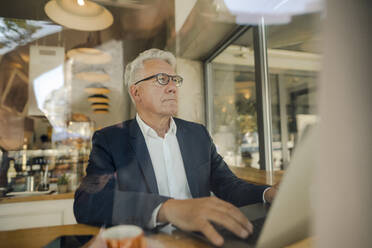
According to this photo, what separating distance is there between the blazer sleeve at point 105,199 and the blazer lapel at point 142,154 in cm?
4

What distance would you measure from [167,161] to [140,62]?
11.1 inches

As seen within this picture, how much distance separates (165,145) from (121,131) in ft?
0.41

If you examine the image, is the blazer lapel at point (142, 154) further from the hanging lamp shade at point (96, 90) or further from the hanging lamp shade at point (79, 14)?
the hanging lamp shade at point (79, 14)

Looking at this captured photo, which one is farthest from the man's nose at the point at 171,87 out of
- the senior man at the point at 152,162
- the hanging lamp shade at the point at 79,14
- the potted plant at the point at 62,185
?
the potted plant at the point at 62,185

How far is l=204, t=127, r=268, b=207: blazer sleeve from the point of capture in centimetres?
59

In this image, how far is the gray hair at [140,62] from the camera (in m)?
0.58

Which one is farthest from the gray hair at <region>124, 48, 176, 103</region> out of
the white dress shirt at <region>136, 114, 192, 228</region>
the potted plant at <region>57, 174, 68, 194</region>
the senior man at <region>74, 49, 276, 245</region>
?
the potted plant at <region>57, 174, 68, 194</region>

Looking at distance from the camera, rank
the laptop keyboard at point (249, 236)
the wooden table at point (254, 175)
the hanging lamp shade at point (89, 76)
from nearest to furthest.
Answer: the laptop keyboard at point (249, 236) → the wooden table at point (254, 175) → the hanging lamp shade at point (89, 76)

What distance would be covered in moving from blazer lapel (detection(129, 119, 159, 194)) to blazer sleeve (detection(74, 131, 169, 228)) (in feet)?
0.14

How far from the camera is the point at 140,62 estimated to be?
58 centimetres

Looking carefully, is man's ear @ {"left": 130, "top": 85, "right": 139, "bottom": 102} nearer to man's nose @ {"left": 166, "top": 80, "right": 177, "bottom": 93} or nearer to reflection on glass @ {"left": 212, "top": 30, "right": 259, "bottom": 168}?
man's nose @ {"left": 166, "top": 80, "right": 177, "bottom": 93}

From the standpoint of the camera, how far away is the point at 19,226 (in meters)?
0.62

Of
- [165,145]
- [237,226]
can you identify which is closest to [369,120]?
[237,226]

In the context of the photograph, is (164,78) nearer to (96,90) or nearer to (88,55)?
(96,90)
